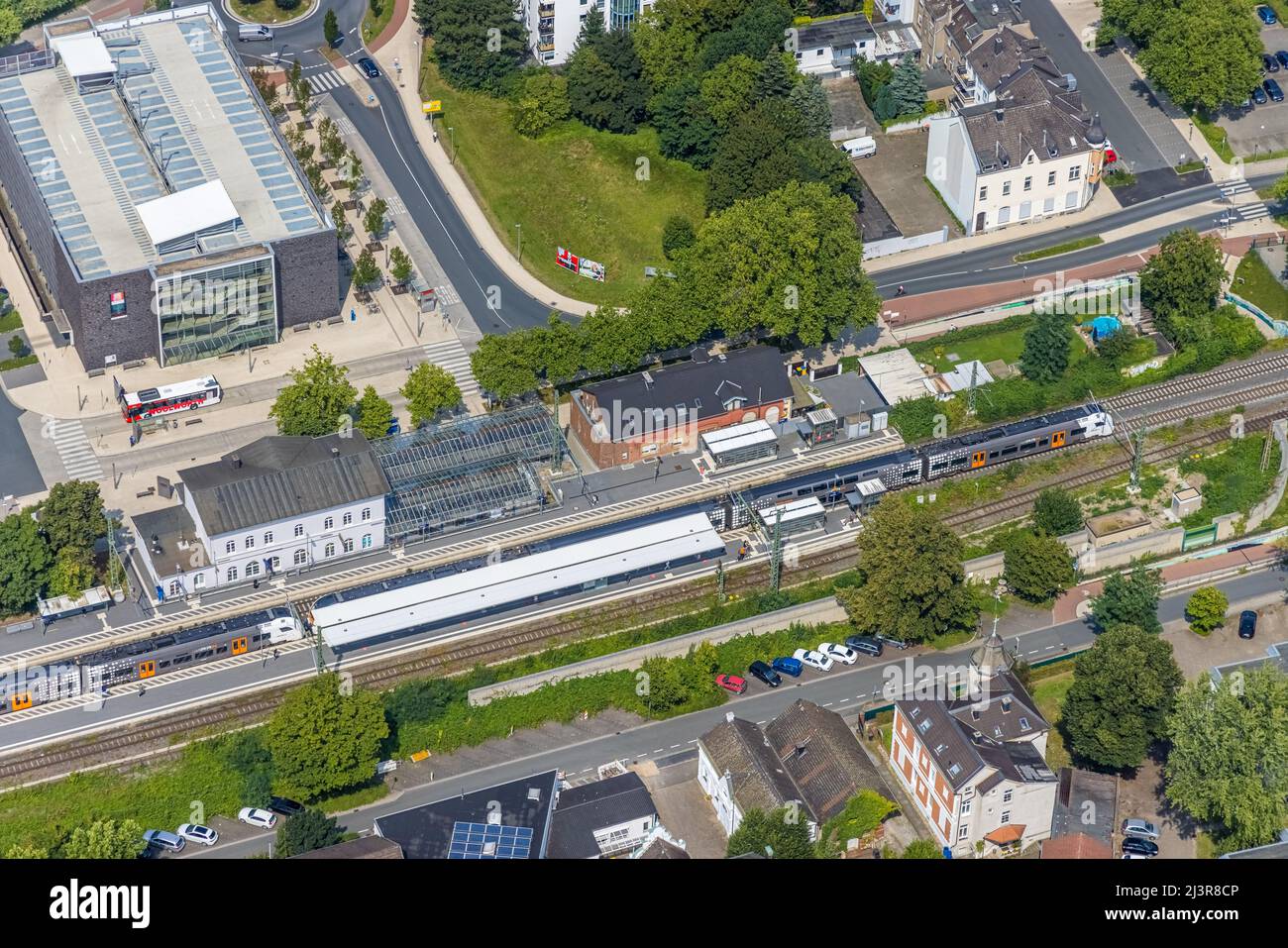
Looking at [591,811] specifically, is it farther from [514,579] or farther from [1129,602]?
[1129,602]

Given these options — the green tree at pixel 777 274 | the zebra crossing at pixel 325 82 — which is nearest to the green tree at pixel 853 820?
the green tree at pixel 777 274

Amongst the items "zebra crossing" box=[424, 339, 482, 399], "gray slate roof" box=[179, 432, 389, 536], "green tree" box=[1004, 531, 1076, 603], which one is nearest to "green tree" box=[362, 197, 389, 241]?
"zebra crossing" box=[424, 339, 482, 399]

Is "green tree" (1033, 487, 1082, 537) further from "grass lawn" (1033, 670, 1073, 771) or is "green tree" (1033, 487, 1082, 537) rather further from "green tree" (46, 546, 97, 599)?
"green tree" (46, 546, 97, 599)

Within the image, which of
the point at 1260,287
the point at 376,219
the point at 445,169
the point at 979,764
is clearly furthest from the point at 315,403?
the point at 1260,287

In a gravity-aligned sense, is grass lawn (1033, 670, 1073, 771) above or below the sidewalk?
below

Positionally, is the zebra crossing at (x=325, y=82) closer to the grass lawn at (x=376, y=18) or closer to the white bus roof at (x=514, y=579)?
the grass lawn at (x=376, y=18)
